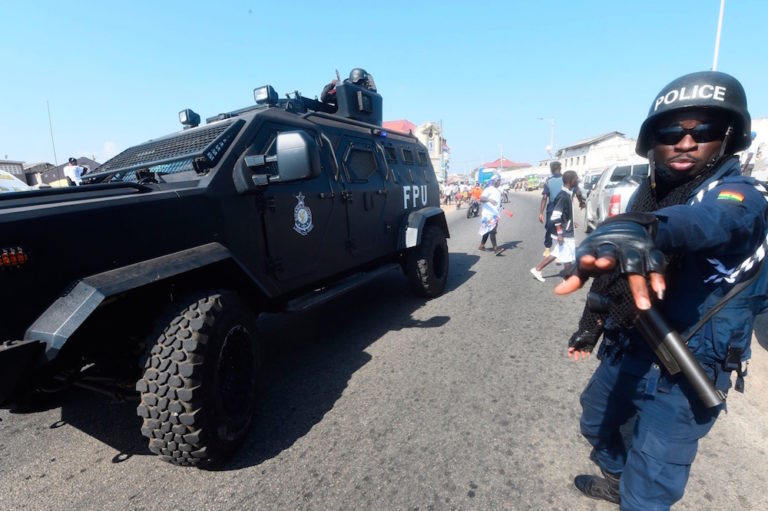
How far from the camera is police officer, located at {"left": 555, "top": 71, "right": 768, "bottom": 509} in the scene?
1.13 meters

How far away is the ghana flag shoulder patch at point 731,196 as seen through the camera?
118 cm

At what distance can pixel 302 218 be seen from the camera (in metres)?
3.28

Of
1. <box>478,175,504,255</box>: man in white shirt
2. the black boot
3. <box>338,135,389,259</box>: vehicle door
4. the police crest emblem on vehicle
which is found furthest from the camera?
<box>478,175,504,255</box>: man in white shirt

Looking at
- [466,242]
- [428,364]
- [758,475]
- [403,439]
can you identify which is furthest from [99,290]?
[466,242]

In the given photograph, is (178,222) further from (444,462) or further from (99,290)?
(444,462)

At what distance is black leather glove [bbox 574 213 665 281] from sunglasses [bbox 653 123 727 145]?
627mm

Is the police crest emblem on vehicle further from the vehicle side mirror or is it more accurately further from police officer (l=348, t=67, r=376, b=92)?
police officer (l=348, t=67, r=376, b=92)

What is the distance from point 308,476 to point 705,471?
218 centimetres

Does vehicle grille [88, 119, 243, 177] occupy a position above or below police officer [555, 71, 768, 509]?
above

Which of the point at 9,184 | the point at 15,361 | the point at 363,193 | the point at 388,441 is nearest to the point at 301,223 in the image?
the point at 363,193

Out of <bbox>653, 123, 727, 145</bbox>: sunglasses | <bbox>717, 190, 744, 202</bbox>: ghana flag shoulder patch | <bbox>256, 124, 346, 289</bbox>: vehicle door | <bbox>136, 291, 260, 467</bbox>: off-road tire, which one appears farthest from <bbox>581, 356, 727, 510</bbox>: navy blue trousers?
<bbox>256, 124, 346, 289</bbox>: vehicle door

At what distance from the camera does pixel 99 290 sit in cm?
177

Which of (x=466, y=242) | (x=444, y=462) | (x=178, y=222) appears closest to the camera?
(x=444, y=462)

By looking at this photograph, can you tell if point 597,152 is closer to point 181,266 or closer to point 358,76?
point 358,76
